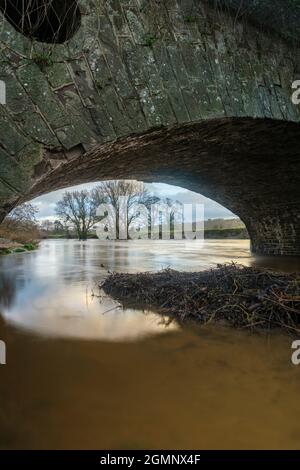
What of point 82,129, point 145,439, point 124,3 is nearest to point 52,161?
point 82,129

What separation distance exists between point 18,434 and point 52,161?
1.75 meters

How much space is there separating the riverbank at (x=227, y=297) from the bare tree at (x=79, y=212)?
34.0 m

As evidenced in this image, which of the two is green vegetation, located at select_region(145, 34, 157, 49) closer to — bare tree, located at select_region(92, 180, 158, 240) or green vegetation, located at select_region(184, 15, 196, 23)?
green vegetation, located at select_region(184, 15, 196, 23)

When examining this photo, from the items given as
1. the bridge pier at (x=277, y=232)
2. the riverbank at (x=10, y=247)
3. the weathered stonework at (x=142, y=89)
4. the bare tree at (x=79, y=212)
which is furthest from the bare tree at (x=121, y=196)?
the weathered stonework at (x=142, y=89)

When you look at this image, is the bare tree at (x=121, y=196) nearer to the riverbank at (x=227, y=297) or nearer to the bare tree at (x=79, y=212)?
the bare tree at (x=79, y=212)

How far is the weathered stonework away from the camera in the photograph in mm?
2227

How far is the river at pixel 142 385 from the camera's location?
5.07ft

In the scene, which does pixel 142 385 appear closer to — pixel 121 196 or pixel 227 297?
pixel 227 297

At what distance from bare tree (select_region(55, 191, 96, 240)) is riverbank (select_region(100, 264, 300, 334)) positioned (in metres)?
34.0

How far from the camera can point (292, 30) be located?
11.8 ft

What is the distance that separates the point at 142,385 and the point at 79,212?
39799 mm

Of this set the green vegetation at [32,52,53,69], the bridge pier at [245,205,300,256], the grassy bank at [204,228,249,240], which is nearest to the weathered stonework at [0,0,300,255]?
the green vegetation at [32,52,53,69]

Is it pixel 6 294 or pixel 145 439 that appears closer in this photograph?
pixel 145 439

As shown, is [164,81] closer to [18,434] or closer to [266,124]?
[266,124]
